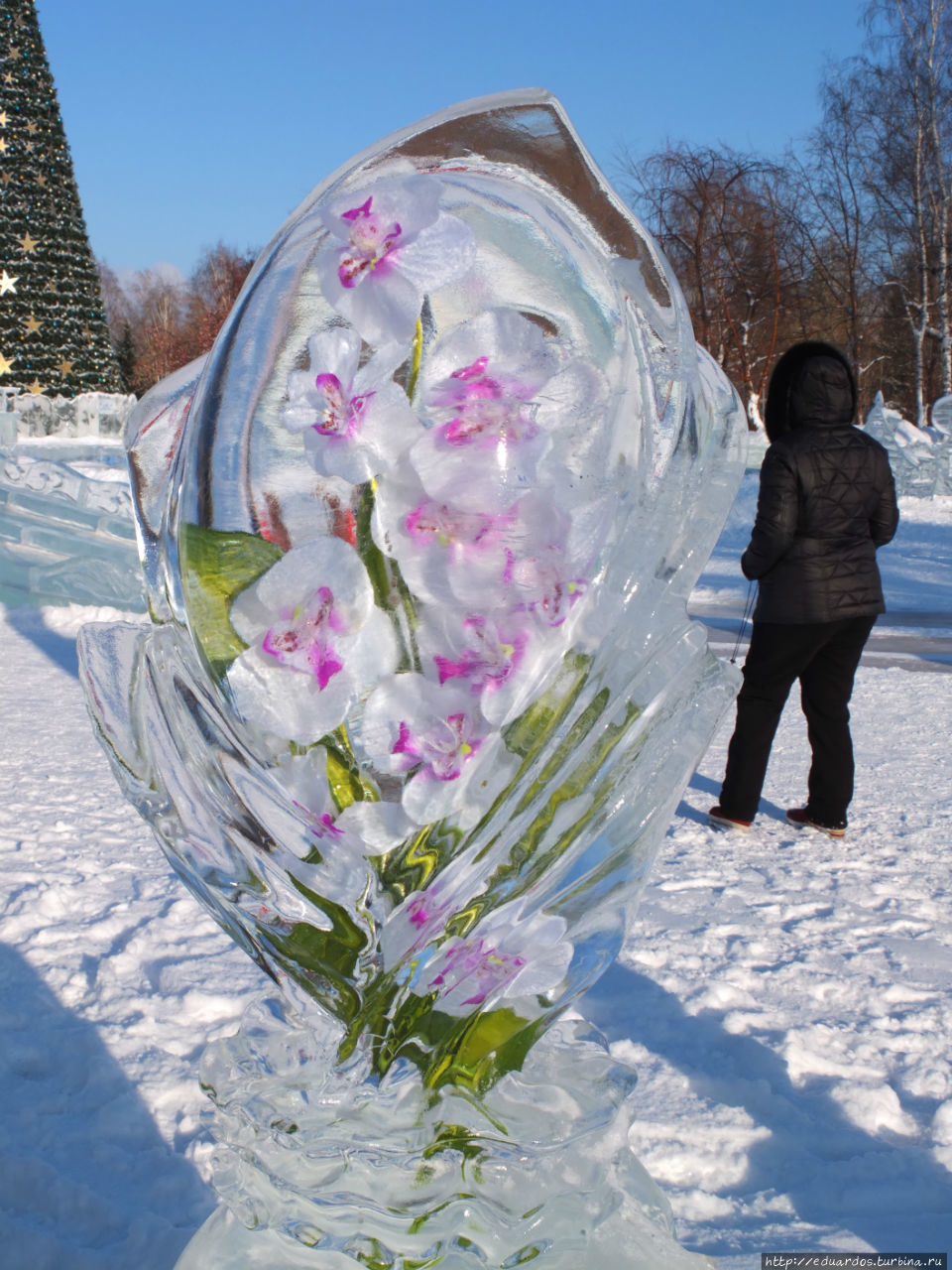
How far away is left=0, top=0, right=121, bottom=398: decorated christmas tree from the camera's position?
672 inches

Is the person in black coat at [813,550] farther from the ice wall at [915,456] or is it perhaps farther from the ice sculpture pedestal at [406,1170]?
the ice wall at [915,456]

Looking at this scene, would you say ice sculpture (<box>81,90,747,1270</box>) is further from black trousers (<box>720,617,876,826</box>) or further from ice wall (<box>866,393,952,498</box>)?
ice wall (<box>866,393,952,498</box>)

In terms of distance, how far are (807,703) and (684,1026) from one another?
1.59 metres

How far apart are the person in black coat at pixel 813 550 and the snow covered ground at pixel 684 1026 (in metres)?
0.51

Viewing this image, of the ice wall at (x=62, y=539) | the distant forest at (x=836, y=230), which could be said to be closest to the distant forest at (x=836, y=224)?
the distant forest at (x=836, y=230)

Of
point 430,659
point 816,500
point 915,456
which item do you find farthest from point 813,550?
point 915,456

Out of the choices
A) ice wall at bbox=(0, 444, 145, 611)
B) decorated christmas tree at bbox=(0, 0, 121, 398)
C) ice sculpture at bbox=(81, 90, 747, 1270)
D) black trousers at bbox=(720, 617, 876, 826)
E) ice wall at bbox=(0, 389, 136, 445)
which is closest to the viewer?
ice sculpture at bbox=(81, 90, 747, 1270)

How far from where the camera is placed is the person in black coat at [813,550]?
3.55 metres

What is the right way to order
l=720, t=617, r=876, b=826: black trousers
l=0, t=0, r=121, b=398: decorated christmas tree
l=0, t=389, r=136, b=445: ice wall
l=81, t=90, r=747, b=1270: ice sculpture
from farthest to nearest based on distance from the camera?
l=0, t=389, r=136, b=445: ice wall, l=0, t=0, r=121, b=398: decorated christmas tree, l=720, t=617, r=876, b=826: black trousers, l=81, t=90, r=747, b=1270: ice sculpture

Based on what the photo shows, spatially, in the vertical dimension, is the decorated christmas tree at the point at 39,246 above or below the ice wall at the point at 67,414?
above

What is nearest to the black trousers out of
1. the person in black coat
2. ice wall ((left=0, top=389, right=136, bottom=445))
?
the person in black coat

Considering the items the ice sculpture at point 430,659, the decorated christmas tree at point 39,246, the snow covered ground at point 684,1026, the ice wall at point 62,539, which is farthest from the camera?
the decorated christmas tree at point 39,246

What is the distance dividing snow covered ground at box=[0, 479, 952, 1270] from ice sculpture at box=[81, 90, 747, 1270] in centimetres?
95

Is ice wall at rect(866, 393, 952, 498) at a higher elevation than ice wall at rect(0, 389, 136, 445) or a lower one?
higher
